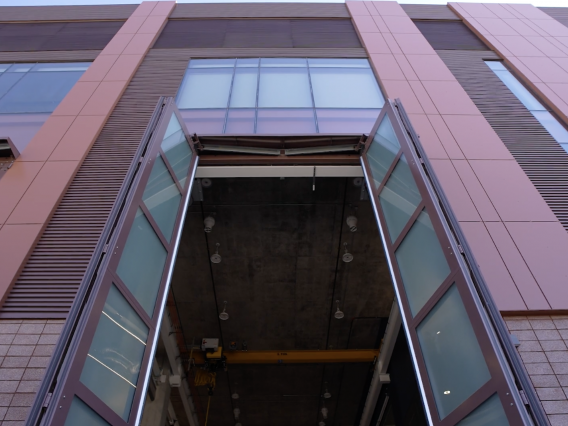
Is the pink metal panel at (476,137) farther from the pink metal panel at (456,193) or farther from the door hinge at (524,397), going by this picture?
the door hinge at (524,397)

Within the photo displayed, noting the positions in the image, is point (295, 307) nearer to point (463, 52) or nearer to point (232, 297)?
point (232, 297)

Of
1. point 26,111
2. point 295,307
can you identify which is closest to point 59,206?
point 26,111

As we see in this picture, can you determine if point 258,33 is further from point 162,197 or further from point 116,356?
point 116,356

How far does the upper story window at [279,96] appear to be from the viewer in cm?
966

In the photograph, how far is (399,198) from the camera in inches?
263

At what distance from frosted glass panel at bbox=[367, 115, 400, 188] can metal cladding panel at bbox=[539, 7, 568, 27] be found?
11.4 metres

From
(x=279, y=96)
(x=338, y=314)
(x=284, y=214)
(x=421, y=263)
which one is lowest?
(x=421, y=263)

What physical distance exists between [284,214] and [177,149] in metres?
3.82

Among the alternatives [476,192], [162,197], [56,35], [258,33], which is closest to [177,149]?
[162,197]

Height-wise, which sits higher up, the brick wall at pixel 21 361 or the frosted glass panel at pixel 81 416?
the brick wall at pixel 21 361

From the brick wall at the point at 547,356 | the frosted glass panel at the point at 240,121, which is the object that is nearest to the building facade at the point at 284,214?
the brick wall at the point at 547,356

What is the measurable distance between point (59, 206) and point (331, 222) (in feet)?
20.9

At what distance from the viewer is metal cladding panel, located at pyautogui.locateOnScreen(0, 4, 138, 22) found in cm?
1510

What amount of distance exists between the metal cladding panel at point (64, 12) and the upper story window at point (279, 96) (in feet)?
17.8
